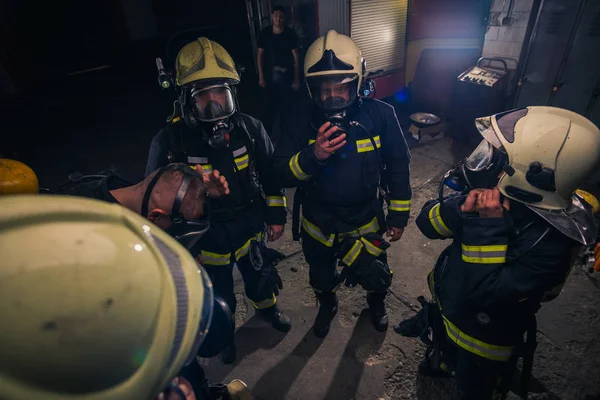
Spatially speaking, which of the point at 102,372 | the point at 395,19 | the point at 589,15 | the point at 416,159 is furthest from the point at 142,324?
the point at 395,19

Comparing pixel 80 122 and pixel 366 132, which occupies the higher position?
pixel 366 132

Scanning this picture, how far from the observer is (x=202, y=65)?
249 cm

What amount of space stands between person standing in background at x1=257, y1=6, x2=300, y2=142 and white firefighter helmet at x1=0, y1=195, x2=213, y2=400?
5031 millimetres

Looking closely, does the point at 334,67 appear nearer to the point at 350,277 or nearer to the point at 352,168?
the point at 352,168

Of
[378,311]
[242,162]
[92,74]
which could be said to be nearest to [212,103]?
[242,162]

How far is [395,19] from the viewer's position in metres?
7.58

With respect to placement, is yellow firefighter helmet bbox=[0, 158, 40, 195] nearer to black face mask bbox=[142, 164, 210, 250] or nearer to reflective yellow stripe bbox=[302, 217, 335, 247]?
black face mask bbox=[142, 164, 210, 250]

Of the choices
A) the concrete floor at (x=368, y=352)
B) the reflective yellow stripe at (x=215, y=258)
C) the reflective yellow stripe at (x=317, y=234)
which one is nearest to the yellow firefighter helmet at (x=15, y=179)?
the reflective yellow stripe at (x=215, y=258)

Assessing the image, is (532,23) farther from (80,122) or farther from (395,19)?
(80,122)

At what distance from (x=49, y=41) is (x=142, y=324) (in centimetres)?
1993

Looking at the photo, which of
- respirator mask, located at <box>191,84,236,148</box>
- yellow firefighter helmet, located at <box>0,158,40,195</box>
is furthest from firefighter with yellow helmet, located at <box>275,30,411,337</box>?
yellow firefighter helmet, located at <box>0,158,40,195</box>

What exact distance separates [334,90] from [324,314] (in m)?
2.08

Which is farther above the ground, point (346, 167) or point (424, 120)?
point (346, 167)

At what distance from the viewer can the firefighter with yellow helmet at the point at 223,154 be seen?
98.0 inches
